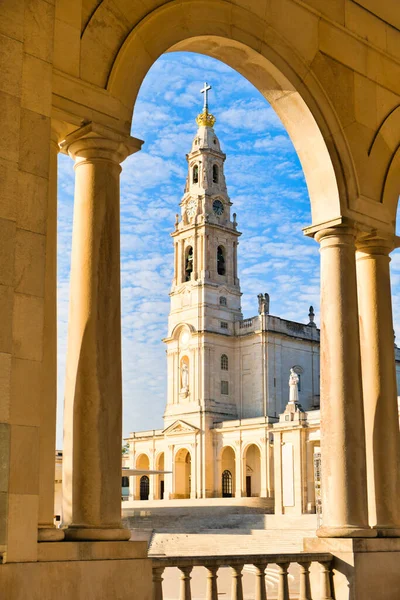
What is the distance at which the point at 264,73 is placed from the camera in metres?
16.0

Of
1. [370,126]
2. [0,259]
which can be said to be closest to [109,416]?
[0,259]

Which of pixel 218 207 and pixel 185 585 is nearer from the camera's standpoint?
pixel 185 585

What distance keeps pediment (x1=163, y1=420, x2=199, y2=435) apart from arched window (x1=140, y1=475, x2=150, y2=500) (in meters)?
13.4

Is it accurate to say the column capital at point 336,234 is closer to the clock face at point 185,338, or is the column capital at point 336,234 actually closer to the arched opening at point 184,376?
the arched opening at point 184,376

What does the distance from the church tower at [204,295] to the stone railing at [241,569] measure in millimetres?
106727

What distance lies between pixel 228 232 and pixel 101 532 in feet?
380

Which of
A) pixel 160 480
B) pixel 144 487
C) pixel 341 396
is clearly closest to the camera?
pixel 341 396

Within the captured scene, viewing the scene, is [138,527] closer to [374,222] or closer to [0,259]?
[374,222]

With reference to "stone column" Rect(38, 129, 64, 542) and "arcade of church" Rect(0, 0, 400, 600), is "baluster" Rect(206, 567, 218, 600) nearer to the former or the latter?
"arcade of church" Rect(0, 0, 400, 600)

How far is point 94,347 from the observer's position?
1166cm

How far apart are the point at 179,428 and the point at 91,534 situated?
113785mm

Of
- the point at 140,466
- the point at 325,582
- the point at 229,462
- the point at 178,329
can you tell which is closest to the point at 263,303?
the point at 178,329

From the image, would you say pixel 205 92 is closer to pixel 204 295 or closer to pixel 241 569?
pixel 204 295

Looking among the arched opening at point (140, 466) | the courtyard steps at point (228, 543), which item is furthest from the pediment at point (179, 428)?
the courtyard steps at point (228, 543)
